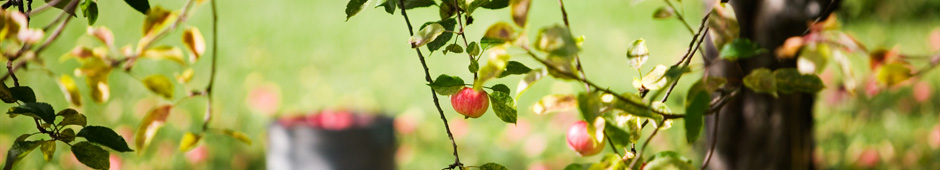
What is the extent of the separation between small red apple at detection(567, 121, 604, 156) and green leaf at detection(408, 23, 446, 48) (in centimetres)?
14

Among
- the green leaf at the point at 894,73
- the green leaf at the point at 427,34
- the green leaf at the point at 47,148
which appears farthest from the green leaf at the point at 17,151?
the green leaf at the point at 894,73

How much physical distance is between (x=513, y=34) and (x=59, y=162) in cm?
174

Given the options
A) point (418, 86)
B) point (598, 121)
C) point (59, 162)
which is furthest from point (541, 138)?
point (598, 121)

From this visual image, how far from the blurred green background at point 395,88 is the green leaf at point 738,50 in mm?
1269

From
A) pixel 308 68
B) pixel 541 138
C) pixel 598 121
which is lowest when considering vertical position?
pixel 541 138

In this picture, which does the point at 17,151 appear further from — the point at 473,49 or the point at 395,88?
the point at 395,88

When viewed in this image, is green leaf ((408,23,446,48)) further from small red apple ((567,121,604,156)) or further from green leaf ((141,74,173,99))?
green leaf ((141,74,173,99))

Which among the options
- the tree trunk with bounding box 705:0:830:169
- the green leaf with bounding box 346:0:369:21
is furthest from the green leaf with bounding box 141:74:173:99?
the tree trunk with bounding box 705:0:830:169

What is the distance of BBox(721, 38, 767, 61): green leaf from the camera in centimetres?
51

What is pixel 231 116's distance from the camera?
2.41 meters

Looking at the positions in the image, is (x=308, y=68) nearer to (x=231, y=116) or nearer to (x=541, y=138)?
(x=231, y=116)

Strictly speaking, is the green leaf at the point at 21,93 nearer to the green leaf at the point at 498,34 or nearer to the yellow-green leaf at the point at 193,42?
the yellow-green leaf at the point at 193,42

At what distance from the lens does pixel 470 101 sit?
69cm

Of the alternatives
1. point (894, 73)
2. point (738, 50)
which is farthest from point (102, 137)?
point (894, 73)
